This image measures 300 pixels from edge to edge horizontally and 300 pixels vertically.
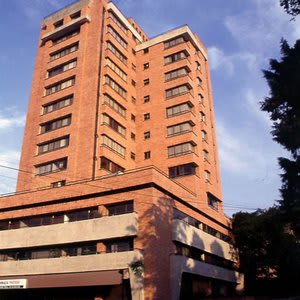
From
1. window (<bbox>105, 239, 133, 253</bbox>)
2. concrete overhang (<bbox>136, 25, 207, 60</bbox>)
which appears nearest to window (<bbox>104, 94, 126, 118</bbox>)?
concrete overhang (<bbox>136, 25, 207, 60</bbox>)

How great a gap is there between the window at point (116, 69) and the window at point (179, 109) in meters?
8.35

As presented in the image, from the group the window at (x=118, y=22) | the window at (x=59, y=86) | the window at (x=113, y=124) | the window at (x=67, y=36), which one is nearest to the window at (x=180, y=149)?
the window at (x=113, y=124)

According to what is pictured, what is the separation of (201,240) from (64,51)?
31.9 meters

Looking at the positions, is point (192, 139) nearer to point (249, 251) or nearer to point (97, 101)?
point (97, 101)

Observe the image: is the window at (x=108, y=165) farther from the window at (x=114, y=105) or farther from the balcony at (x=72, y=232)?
the balcony at (x=72, y=232)

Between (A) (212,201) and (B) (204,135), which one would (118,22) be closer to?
(B) (204,135)

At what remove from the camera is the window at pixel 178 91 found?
51.0 metres

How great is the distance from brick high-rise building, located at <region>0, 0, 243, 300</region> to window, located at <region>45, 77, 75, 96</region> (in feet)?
0.60

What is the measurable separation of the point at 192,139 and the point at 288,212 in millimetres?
20969

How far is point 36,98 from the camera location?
169 feet

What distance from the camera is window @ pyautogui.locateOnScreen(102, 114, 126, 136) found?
4628cm

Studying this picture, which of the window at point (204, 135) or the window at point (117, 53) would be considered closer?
the window at point (204, 135)

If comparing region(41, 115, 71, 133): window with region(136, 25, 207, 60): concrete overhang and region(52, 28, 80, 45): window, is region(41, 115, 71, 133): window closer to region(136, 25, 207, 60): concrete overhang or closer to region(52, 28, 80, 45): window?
region(52, 28, 80, 45): window

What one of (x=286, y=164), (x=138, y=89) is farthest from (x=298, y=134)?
(x=138, y=89)
